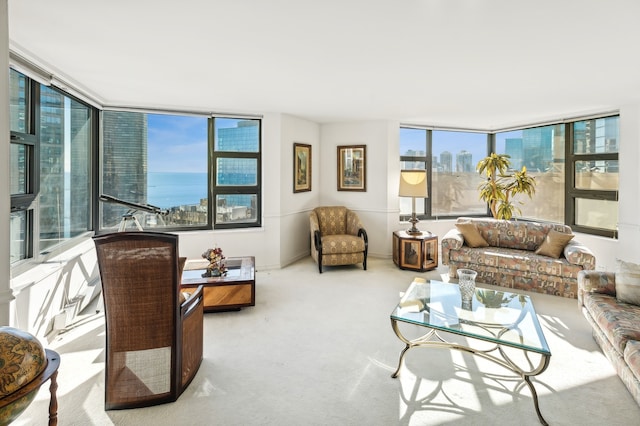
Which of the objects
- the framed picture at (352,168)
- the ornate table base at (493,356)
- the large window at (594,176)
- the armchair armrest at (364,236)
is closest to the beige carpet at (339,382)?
the ornate table base at (493,356)

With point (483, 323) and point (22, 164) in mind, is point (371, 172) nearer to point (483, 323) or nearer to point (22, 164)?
point (483, 323)

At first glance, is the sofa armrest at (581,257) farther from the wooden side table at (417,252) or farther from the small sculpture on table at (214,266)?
the small sculpture on table at (214,266)

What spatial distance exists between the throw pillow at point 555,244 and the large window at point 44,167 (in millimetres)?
5638

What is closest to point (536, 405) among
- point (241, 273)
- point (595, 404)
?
point (595, 404)

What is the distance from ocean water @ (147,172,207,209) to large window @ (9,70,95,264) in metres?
0.83

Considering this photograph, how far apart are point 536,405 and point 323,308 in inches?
82.4

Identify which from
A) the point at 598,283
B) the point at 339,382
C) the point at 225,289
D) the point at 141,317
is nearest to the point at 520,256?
the point at 598,283

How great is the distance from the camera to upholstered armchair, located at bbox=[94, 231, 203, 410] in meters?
1.88

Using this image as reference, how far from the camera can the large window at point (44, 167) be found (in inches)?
108

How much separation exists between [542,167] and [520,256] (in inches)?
93.3

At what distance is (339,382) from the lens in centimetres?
231

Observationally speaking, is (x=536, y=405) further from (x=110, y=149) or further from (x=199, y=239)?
(x=110, y=149)

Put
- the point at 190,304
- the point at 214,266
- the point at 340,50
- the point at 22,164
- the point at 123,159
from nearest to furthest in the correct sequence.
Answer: the point at 190,304, the point at 340,50, the point at 22,164, the point at 214,266, the point at 123,159

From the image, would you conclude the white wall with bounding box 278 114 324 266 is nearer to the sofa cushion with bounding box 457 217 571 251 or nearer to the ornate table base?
the sofa cushion with bounding box 457 217 571 251
